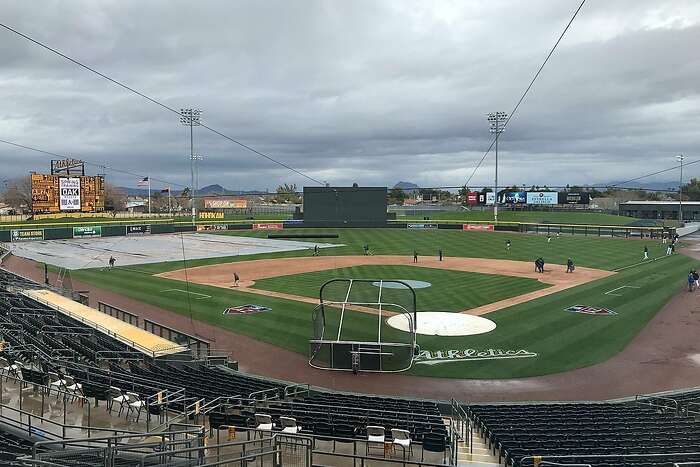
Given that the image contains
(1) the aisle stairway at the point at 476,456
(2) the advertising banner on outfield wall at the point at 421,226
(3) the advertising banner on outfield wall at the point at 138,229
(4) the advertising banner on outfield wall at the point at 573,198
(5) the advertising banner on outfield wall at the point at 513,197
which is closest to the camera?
(1) the aisle stairway at the point at 476,456

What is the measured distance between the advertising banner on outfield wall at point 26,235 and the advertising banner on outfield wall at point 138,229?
1232cm

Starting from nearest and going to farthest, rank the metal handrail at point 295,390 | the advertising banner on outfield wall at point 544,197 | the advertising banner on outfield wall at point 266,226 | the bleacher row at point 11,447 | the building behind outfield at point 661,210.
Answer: the bleacher row at point 11,447, the metal handrail at point 295,390, the advertising banner on outfield wall at point 266,226, the building behind outfield at point 661,210, the advertising banner on outfield wall at point 544,197

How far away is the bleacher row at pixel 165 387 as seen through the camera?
11633 mm

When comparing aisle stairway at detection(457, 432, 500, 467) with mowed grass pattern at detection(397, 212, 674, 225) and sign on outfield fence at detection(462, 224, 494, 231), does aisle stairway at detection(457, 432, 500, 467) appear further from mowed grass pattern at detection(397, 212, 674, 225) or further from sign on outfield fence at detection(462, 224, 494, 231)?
mowed grass pattern at detection(397, 212, 674, 225)

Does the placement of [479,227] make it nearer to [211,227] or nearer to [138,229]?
[211,227]

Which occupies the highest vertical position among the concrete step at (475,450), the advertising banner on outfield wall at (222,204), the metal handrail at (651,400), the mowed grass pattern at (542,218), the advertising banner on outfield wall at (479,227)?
the advertising banner on outfield wall at (222,204)

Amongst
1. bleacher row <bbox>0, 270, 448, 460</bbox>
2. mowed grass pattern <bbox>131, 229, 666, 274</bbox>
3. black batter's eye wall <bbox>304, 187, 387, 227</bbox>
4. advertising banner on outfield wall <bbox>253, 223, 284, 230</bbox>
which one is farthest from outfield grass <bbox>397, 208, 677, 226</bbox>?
bleacher row <bbox>0, 270, 448, 460</bbox>

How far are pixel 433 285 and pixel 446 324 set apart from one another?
11276 mm

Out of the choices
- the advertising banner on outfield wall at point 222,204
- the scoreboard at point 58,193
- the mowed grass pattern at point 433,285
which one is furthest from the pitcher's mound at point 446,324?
the advertising banner on outfield wall at point 222,204

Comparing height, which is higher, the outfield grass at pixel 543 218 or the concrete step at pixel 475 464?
the outfield grass at pixel 543 218

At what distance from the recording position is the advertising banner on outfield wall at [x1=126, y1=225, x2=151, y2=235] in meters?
82.1

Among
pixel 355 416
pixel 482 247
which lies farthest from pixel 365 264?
pixel 355 416

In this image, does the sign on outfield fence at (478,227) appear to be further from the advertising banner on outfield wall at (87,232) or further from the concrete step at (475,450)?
the concrete step at (475,450)

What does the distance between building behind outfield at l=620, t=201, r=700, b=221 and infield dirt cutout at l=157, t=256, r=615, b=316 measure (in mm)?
83411
